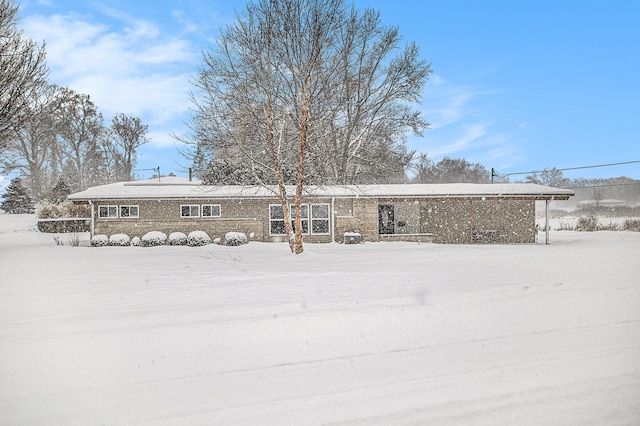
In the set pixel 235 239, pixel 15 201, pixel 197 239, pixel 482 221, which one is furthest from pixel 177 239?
pixel 15 201

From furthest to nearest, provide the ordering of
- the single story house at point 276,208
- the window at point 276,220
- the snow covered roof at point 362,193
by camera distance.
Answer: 1. the window at point 276,220
2. the single story house at point 276,208
3. the snow covered roof at point 362,193

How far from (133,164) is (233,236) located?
1183 inches

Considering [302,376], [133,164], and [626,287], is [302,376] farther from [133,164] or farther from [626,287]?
[133,164]

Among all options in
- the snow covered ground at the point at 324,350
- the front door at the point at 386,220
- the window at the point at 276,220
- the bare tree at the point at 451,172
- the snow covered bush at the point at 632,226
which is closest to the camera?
the snow covered ground at the point at 324,350

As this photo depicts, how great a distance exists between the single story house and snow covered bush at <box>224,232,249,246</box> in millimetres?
806

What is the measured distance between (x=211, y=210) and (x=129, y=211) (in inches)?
161

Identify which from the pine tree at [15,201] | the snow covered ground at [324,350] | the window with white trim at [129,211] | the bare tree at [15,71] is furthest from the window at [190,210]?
the pine tree at [15,201]

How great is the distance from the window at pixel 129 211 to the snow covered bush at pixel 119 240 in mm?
1320

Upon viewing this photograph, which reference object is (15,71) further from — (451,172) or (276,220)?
(451,172)

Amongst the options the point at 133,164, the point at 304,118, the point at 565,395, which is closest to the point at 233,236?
the point at 304,118

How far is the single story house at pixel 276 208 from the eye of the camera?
2075 centimetres

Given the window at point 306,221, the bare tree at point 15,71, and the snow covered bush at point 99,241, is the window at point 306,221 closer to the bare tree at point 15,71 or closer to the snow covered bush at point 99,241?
the snow covered bush at point 99,241

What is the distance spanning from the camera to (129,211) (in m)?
21.3

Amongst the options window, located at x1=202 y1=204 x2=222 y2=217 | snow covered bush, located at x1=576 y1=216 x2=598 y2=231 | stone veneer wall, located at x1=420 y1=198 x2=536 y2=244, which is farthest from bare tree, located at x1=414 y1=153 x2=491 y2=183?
window, located at x1=202 y1=204 x2=222 y2=217
